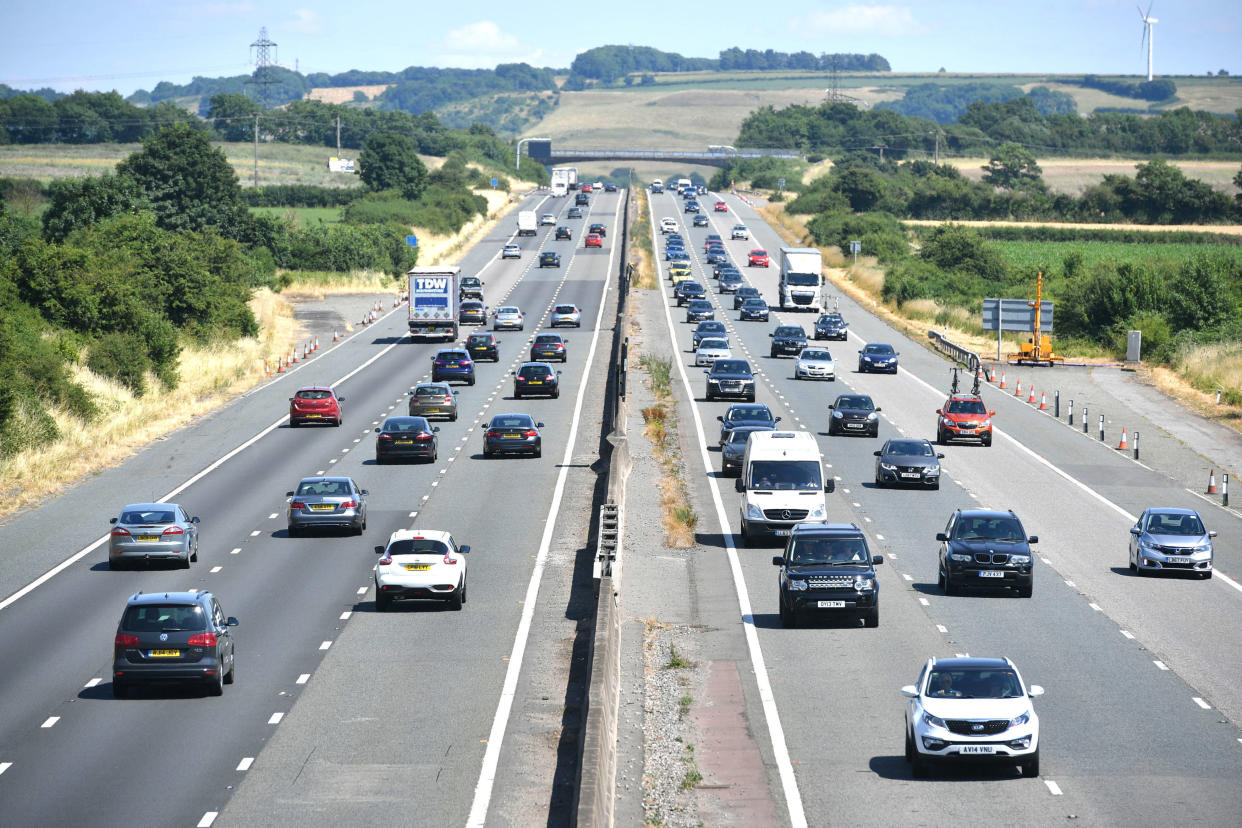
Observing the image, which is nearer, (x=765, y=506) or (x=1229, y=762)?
(x=1229, y=762)

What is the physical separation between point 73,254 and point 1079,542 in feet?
161

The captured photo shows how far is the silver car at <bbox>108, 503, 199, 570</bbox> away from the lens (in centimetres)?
3603

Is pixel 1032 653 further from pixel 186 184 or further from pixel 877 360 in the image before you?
pixel 186 184

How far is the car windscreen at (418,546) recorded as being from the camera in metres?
32.3

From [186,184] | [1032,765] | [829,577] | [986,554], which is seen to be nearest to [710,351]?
[986,554]

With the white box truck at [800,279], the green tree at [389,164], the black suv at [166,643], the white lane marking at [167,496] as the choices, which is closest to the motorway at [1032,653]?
the black suv at [166,643]

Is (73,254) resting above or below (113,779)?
above

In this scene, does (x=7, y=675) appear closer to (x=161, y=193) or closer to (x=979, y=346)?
(x=979, y=346)

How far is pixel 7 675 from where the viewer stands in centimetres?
2705

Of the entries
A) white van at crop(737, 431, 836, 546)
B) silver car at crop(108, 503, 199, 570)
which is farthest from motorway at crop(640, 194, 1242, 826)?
silver car at crop(108, 503, 199, 570)

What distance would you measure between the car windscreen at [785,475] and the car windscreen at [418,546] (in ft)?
30.5

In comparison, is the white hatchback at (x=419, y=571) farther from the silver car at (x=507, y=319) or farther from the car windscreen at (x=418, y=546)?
the silver car at (x=507, y=319)

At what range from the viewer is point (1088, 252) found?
148 m

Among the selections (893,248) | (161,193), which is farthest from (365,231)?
(893,248)
